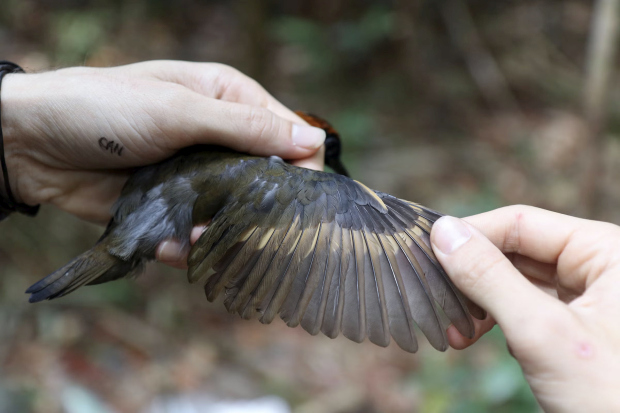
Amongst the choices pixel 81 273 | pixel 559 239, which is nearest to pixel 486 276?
pixel 559 239

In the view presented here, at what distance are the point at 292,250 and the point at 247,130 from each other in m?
0.84

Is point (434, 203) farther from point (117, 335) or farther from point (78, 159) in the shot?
point (78, 159)

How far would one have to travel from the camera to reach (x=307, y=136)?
3.09 m

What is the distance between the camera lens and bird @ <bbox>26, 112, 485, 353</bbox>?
2291mm

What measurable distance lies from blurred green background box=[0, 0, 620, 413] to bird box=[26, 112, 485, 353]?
1948 millimetres

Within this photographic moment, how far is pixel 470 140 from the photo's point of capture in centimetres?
815

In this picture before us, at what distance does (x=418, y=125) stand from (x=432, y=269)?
639 centimetres

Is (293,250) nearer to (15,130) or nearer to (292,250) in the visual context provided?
(292,250)

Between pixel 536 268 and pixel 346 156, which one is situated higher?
pixel 536 268

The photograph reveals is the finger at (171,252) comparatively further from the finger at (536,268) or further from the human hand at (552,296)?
the finger at (536,268)

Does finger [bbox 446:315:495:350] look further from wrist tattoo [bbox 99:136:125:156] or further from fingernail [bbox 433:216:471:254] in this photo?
wrist tattoo [bbox 99:136:125:156]

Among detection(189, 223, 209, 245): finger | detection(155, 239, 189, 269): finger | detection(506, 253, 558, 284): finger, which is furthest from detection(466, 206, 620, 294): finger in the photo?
detection(155, 239, 189, 269): finger

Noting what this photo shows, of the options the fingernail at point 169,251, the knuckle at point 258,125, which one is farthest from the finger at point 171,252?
the knuckle at point 258,125

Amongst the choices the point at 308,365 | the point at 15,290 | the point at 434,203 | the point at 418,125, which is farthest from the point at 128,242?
the point at 418,125
